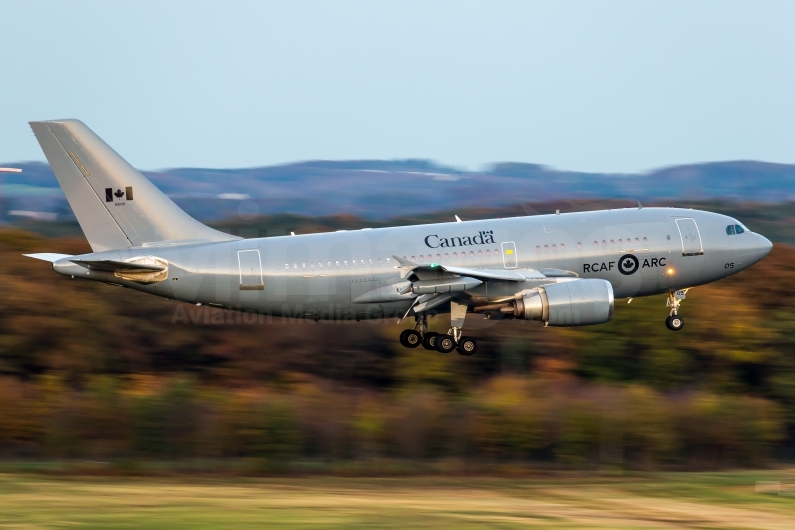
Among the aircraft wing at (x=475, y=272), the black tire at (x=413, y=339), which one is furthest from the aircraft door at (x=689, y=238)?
the black tire at (x=413, y=339)

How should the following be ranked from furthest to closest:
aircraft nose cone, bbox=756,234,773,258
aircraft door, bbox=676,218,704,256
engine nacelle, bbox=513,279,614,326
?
aircraft nose cone, bbox=756,234,773,258 → aircraft door, bbox=676,218,704,256 → engine nacelle, bbox=513,279,614,326

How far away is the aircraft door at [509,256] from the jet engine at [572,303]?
1.62 m

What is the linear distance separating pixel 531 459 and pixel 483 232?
99.0 ft

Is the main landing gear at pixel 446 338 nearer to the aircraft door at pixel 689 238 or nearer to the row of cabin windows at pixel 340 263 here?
the row of cabin windows at pixel 340 263

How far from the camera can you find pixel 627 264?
4100cm

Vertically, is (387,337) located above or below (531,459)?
above

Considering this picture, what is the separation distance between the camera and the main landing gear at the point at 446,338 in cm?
4072

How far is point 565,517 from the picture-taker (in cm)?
3381

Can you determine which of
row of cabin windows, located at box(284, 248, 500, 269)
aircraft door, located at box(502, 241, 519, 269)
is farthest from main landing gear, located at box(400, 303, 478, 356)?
aircraft door, located at box(502, 241, 519, 269)

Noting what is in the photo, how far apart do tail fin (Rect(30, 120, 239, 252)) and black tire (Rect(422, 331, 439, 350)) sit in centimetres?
993

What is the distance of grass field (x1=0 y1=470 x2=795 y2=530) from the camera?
3148 cm

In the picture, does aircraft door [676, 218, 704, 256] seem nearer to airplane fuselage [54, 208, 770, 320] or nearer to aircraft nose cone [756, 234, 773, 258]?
airplane fuselage [54, 208, 770, 320]

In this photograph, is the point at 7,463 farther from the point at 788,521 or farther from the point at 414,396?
the point at 788,521

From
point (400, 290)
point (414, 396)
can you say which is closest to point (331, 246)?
point (400, 290)
